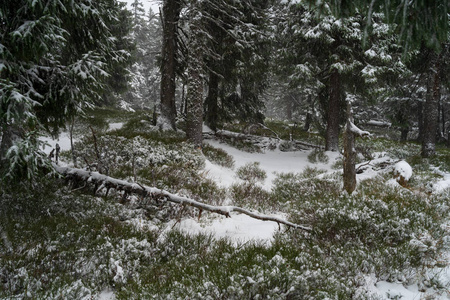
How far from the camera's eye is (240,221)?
5.48 metres

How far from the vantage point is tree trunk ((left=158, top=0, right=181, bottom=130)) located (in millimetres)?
11031

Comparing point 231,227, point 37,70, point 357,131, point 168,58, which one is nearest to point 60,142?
point 168,58

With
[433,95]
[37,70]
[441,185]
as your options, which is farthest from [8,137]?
[433,95]

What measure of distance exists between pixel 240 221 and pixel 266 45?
31.5 ft

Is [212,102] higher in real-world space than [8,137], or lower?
higher

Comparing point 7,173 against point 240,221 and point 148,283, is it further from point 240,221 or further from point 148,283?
point 240,221

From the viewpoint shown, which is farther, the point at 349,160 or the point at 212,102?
the point at 212,102

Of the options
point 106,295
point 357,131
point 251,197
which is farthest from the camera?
point 251,197

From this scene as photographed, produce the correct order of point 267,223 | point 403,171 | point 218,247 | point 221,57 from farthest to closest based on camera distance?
point 221,57 → point 403,171 → point 267,223 → point 218,247

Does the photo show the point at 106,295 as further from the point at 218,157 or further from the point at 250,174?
the point at 218,157

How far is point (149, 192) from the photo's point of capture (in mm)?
4863

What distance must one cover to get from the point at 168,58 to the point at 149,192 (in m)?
8.16

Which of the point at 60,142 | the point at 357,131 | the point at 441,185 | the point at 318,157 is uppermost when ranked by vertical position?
the point at 357,131

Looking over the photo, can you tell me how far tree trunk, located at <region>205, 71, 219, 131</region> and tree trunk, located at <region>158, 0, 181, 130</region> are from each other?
2.29 m
